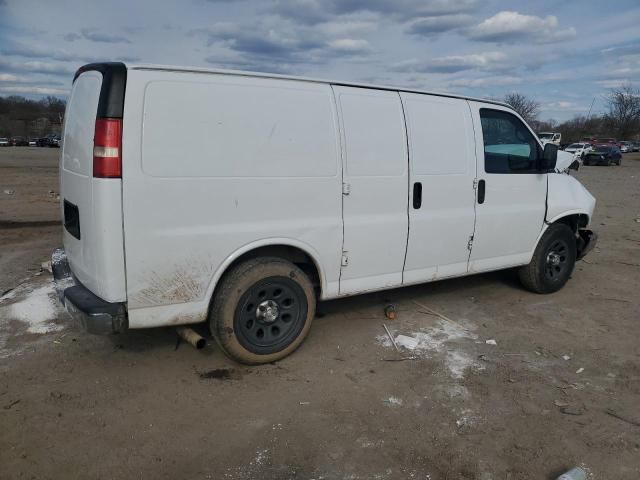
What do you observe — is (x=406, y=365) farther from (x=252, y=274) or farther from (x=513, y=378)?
(x=252, y=274)

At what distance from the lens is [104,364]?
400cm

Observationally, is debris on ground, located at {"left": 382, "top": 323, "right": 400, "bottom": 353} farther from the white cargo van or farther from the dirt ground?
the white cargo van

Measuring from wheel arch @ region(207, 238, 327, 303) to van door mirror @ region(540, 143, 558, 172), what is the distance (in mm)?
2857

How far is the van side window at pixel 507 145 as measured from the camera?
5016 millimetres

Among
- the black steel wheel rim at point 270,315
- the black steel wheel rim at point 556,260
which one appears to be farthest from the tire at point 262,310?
the black steel wheel rim at point 556,260

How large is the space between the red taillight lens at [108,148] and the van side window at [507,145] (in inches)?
133

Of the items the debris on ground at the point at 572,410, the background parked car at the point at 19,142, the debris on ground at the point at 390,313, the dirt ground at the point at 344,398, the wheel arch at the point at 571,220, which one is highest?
the background parked car at the point at 19,142

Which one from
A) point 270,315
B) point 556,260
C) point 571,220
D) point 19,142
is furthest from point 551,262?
point 19,142

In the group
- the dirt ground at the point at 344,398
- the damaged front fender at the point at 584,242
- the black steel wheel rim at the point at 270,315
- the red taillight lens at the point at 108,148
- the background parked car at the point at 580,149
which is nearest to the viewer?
the dirt ground at the point at 344,398

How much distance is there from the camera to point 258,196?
3.67 meters

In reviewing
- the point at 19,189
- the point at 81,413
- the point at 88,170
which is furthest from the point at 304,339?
the point at 19,189

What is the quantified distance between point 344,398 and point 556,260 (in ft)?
11.7

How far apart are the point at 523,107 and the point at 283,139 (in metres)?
67.8

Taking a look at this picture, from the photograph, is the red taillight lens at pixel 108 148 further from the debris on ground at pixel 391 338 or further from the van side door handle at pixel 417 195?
the debris on ground at pixel 391 338
